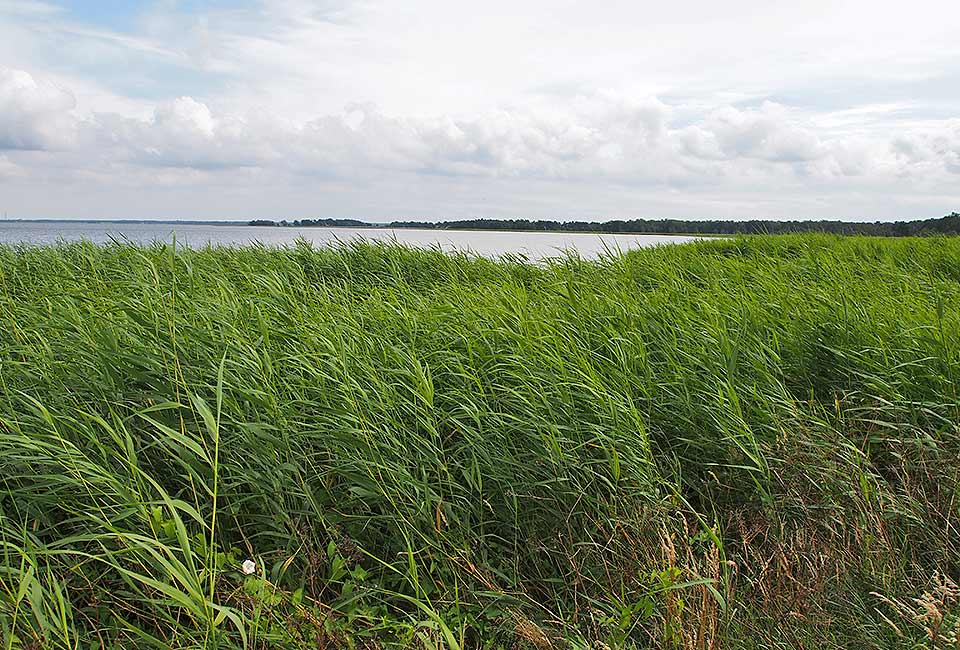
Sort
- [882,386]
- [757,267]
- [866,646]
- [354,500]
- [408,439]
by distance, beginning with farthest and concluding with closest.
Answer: [757,267], [882,386], [408,439], [354,500], [866,646]

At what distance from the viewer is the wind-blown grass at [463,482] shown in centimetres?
234

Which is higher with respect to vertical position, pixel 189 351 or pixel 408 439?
pixel 189 351

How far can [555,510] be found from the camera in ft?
9.86

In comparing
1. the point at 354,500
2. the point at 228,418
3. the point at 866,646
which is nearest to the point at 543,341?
the point at 354,500

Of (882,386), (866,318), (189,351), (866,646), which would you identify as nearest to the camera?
(866,646)

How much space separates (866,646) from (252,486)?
253 cm

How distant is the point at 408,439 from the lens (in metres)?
3.12

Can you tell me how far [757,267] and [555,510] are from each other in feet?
19.6

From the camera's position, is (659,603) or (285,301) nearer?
(659,603)

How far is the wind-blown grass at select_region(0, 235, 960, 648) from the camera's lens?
2342mm

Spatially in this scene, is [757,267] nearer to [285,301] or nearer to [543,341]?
[543,341]

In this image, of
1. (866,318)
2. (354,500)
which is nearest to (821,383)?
(866,318)

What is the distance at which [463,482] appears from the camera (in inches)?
125

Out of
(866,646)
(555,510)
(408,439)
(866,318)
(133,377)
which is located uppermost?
(866,318)
